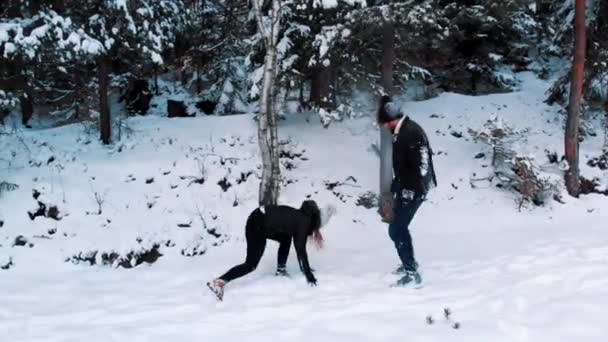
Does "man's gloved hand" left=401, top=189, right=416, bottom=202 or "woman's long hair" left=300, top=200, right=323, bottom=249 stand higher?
"man's gloved hand" left=401, top=189, right=416, bottom=202

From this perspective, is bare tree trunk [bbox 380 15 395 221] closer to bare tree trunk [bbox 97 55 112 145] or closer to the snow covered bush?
the snow covered bush

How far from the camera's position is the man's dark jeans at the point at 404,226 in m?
6.03

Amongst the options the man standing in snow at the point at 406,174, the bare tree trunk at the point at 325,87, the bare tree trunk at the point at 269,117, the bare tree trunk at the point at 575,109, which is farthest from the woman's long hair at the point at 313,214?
the bare tree trunk at the point at 575,109

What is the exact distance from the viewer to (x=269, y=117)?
9.30m

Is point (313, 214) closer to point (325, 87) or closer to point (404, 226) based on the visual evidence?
point (404, 226)

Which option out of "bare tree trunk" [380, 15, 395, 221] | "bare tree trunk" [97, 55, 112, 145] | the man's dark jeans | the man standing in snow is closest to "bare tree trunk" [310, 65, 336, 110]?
"bare tree trunk" [380, 15, 395, 221]

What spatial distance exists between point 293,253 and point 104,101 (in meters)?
5.54

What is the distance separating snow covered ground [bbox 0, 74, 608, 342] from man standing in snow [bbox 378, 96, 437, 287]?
0.42m

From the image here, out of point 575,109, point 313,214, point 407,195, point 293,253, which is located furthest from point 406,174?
point 575,109

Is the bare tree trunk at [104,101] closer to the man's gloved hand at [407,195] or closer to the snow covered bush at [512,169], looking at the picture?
the man's gloved hand at [407,195]

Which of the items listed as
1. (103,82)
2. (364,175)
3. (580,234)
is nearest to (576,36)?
(580,234)

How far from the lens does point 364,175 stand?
36.7 ft

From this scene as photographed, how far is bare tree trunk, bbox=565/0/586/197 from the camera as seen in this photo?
1035 centimetres

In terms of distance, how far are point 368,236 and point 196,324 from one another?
15.3 feet
